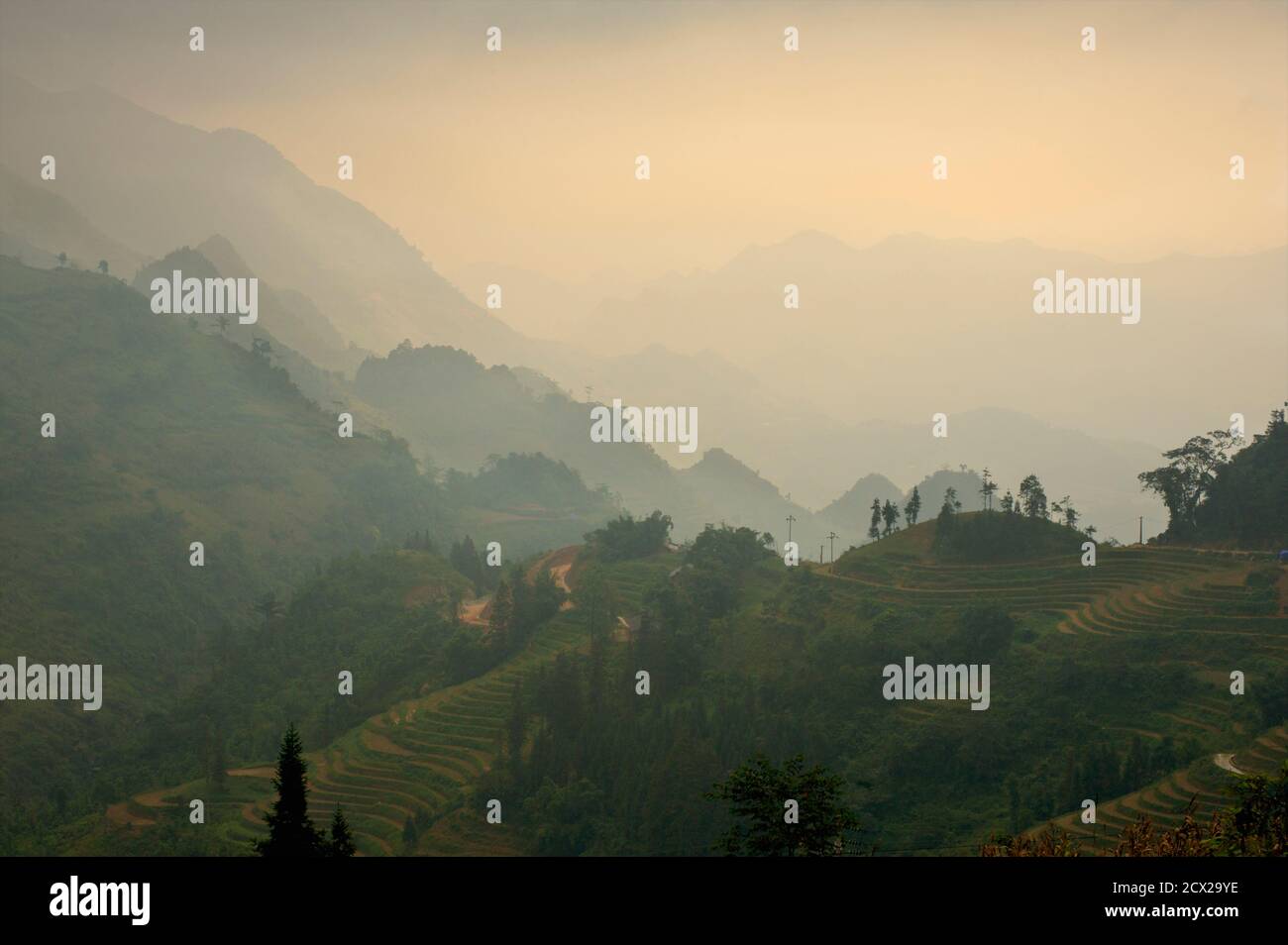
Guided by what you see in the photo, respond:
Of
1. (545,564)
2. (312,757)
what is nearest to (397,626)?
(545,564)

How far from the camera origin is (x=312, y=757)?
55.6 meters

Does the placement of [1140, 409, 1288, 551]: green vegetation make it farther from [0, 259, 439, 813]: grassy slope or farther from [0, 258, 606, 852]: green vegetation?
[0, 259, 439, 813]: grassy slope

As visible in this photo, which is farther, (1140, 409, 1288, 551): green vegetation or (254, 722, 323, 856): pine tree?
(1140, 409, 1288, 551): green vegetation

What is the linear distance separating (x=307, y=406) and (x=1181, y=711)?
97.1m

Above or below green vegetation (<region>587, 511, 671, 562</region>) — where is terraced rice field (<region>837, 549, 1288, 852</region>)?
below
